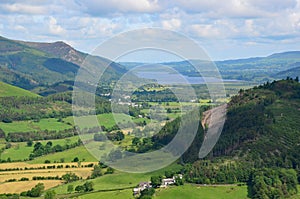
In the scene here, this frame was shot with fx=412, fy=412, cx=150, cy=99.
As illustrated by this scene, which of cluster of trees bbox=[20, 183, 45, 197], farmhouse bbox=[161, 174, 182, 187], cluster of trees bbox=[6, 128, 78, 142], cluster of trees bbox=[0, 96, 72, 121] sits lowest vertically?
cluster of trees bbox=[20, 183, 45, 197]

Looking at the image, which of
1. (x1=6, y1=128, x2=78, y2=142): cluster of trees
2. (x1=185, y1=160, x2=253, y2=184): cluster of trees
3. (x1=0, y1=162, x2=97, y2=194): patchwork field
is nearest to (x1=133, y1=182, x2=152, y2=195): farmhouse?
(x1=185, y1=160, x2=253, y2=184): cluster of trees

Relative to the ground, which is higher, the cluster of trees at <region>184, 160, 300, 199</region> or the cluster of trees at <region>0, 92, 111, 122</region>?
the cluster of trees at <region>0, 92, 111, 122</region>

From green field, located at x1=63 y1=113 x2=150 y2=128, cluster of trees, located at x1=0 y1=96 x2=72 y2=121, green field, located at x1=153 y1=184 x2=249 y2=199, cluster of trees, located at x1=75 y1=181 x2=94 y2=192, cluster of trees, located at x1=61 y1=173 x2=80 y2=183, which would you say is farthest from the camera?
cluster of trees, located at x1=0 y1=96 x2=72 y2=121

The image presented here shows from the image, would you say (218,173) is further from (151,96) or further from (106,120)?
(151,96)

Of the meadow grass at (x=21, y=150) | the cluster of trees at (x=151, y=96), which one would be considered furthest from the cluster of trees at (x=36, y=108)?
the meadow grass at (x=21, y=150)

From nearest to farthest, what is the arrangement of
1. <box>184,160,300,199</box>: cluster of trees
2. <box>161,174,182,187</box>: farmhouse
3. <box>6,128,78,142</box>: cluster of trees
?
<box>184,160,300,199</box>: cluster of trees, <box>161,174,182,187</box>: farmhouse, <box>6,128,78,142</box>: cluster of trees

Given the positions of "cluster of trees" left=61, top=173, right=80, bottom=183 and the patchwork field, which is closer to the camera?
Answer: the patchwork field

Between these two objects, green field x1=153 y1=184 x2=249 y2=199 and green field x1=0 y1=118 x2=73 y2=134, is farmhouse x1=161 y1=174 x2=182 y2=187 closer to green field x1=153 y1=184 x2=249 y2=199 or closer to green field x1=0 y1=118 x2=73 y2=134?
green field x1=153 y1=184 x2=249 y2=199

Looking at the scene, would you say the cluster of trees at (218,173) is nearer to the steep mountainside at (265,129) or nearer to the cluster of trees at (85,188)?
the steep mountainside at (265,129)
